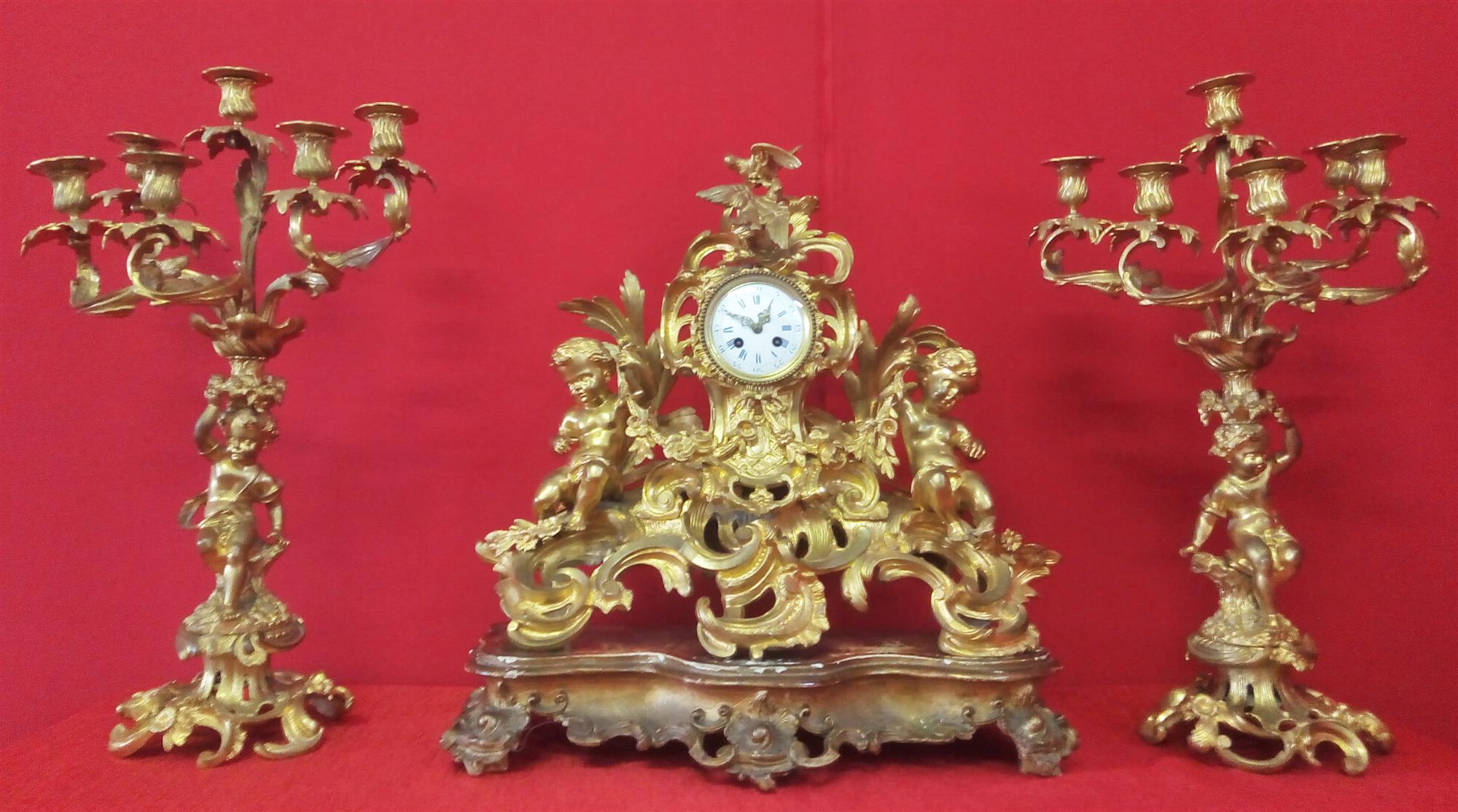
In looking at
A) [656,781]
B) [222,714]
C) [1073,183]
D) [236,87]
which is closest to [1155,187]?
[1073,183]

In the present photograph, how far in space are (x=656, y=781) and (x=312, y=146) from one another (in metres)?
0.93

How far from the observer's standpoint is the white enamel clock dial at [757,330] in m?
1.45

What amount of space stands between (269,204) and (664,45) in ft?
2.21

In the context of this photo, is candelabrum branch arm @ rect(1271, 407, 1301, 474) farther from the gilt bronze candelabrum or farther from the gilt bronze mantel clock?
the gilt bronze candelabrum

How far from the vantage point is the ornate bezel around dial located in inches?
56.9

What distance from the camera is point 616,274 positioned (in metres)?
1.74

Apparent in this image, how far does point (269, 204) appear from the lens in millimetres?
1455

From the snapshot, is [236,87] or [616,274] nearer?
[236,87]

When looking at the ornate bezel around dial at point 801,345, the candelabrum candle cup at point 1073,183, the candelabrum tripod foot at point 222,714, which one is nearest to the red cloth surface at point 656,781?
the candelabrum tripod foot at point 222,714

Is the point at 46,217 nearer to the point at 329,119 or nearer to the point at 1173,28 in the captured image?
the point at 329,119

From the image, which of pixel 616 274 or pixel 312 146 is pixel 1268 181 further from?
pixel 312 146

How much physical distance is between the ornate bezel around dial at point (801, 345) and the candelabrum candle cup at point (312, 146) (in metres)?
0.52

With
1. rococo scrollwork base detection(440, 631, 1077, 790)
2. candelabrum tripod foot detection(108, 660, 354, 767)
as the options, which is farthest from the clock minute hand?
candelabrum tripod foot detection(108, 660, 354, 767)

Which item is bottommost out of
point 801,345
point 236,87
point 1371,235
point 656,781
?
point 656,781
